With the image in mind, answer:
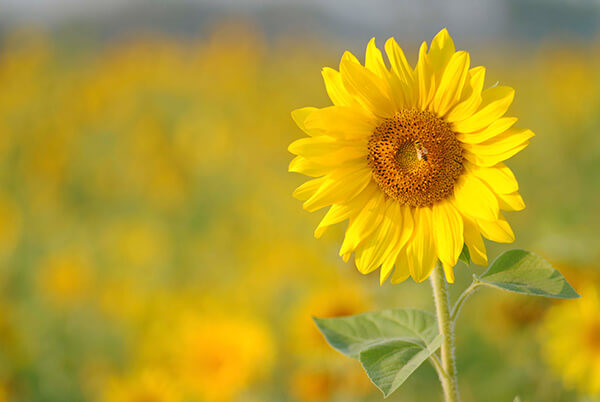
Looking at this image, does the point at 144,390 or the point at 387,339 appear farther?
the point at 144,390

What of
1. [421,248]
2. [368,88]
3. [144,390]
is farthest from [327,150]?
[144,390]

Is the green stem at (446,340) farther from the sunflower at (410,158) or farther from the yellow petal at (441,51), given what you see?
the yellow petal at (441,51)

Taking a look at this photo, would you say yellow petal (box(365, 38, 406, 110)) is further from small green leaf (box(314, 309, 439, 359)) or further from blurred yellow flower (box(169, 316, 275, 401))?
blurred yellow flower (box(169, 316, 275, 401))

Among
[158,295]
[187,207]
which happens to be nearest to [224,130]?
[187,207]

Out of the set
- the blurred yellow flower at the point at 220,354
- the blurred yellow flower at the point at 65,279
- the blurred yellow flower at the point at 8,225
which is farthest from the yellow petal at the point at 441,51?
the blurred yellow flower at the point at 8,225

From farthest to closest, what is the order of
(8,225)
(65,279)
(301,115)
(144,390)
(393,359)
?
1. (8,225)
2. (65,279)
3. (144,390)
4. (301,115)
5. (393,359)

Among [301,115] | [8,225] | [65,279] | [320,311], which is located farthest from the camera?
[8,225]

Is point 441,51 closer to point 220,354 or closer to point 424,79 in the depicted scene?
point 424,79
